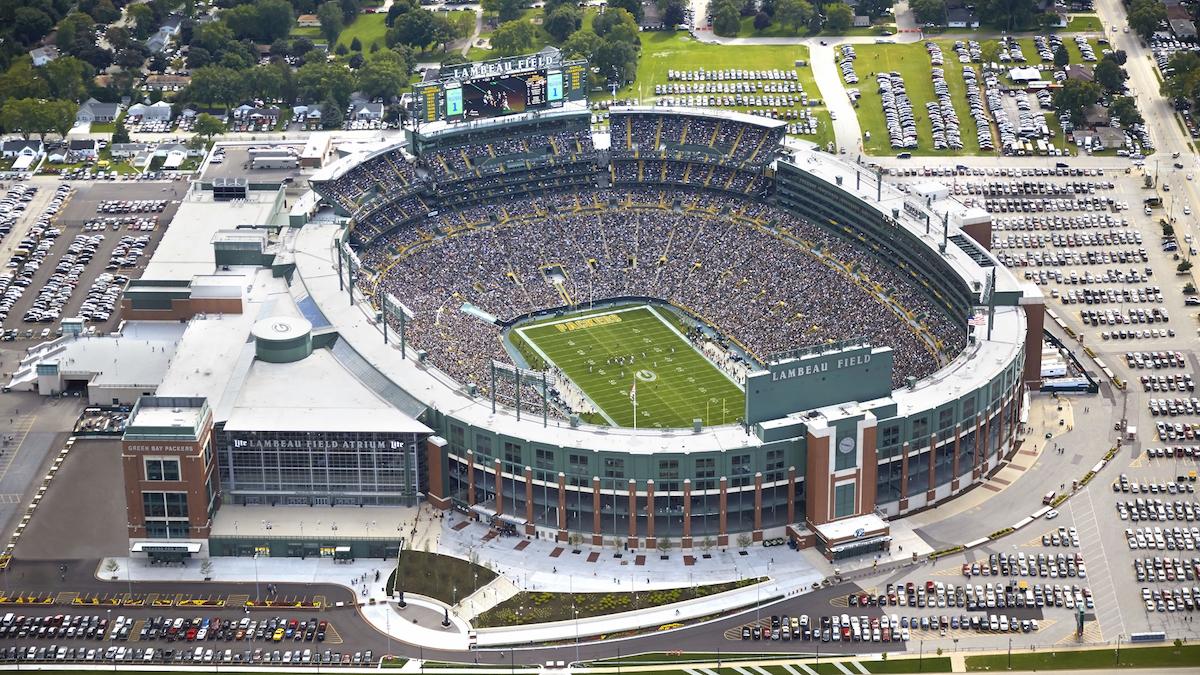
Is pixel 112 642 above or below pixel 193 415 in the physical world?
below

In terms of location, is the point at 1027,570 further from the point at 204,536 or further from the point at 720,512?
the point at 204,536

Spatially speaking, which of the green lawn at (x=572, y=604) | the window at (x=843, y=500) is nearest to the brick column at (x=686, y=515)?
the green lawn at (x=572, y=604)

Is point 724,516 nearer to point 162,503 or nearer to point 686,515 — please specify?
point 686,515

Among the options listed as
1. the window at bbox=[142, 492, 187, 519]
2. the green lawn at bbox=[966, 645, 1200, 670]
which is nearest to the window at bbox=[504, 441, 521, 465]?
the window at bbox=[142, 492, 187, 519]

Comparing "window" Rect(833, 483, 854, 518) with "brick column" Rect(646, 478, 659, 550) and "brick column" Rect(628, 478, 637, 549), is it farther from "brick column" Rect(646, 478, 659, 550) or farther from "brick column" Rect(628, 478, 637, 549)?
"brick column" Rect(628, 478, 637, 549)

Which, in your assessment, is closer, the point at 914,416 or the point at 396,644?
the point at 396,644

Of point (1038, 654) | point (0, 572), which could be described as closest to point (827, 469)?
point (1038, 654)

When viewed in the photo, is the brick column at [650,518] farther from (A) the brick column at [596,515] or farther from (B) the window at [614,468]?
(A) the brick column at [596,515]
